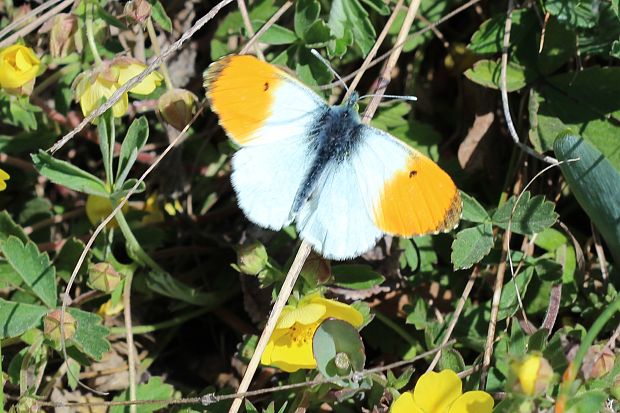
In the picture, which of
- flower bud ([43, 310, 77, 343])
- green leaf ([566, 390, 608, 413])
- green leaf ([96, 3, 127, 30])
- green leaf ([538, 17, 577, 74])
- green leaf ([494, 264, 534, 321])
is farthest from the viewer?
green leaf ([538, 17, 577, 74])

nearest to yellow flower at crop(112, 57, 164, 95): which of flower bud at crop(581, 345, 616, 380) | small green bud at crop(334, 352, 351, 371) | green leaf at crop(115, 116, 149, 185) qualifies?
green leaf at crop(115, 116, 149, 185)

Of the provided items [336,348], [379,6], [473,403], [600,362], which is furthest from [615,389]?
[379,6]

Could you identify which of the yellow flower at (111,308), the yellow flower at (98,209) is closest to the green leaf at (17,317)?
the yellow flower at (111,308)

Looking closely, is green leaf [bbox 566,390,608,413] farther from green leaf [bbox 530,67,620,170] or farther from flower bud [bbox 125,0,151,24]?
flower bud [bbox 125,0,151,24]

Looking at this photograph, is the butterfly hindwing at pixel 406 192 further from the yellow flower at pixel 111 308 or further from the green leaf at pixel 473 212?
the yellow flower at pixel 111 308

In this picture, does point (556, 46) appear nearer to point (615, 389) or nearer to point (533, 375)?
point (615, 389)

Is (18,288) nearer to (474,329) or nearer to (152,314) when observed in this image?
(152,314)
